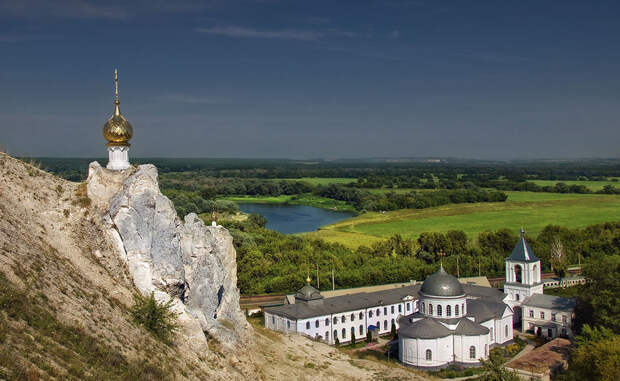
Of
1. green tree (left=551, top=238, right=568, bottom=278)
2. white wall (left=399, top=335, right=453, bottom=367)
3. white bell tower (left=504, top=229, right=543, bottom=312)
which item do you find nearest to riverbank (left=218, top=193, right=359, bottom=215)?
green tree (left=551, top=238, right=568, bottom=278)

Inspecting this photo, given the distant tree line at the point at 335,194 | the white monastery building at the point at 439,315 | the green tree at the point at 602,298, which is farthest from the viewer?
the distant tree line at the point at 335,194

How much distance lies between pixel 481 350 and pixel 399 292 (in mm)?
9292

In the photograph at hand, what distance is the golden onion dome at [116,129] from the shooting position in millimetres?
18234

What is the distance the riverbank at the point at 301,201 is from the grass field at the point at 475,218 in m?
18.5

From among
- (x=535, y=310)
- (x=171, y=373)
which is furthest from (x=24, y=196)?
(x=535, y=310)

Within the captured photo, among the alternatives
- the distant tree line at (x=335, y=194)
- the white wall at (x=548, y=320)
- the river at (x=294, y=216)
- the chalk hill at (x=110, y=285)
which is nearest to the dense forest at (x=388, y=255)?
the white wall at (x=548, y=320)

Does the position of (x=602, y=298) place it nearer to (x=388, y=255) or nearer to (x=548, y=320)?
(x=548, y=320)

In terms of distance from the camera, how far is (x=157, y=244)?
55.6 ft

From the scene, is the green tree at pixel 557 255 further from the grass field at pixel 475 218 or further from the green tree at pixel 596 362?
the green tree at pixel 596 362

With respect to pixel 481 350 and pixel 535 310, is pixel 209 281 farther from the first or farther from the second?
pixel 535 310

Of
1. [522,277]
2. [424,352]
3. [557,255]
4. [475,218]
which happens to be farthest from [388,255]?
[475,218]

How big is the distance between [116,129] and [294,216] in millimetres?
78644

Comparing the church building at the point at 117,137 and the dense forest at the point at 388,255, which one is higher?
the church building at the point at 117,137

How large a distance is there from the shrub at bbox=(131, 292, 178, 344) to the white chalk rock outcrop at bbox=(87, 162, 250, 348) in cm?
75
